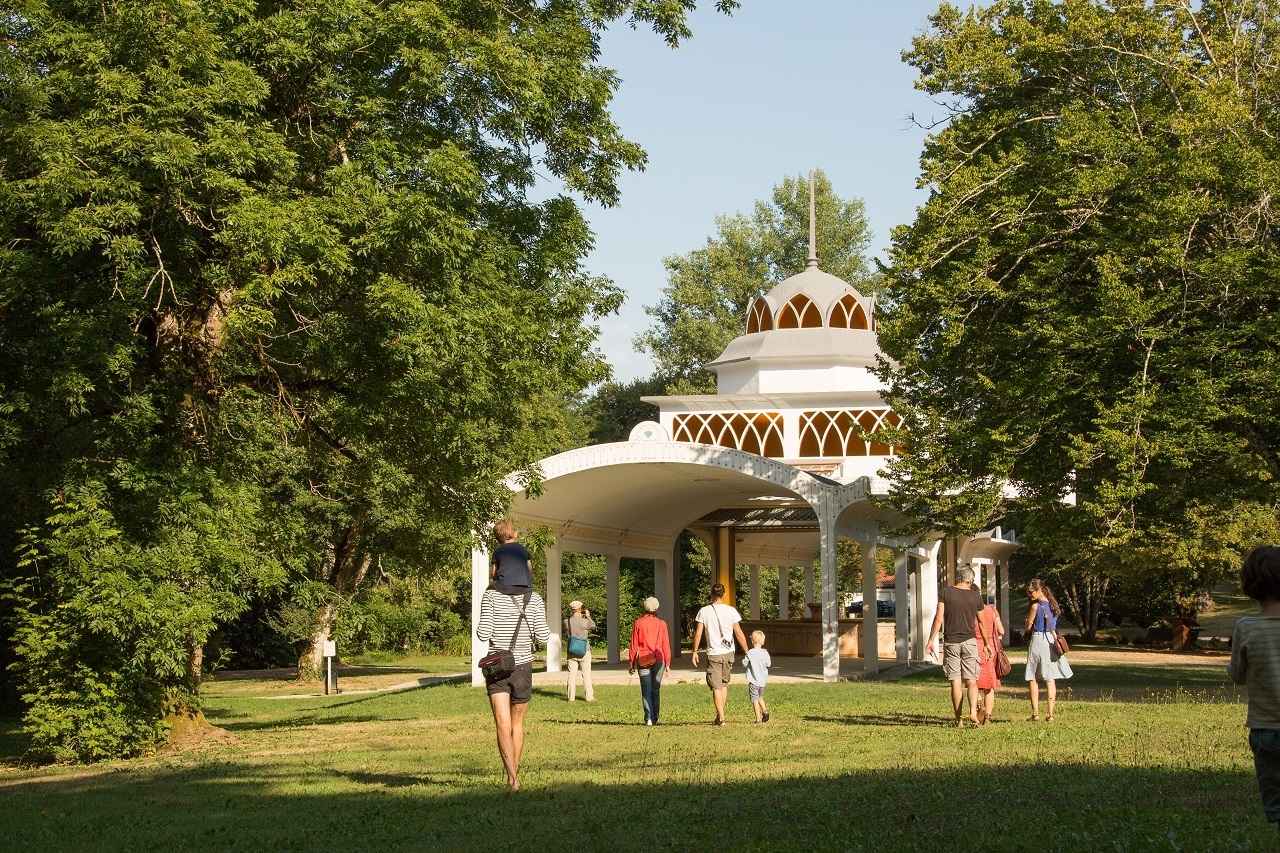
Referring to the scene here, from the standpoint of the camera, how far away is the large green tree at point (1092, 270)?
59.4ft

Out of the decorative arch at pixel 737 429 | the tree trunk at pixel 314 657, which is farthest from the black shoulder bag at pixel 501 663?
the tree trunk at pixel 314 657

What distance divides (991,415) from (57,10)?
14262 millimetres

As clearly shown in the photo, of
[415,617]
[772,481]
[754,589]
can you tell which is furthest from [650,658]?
[754,589]

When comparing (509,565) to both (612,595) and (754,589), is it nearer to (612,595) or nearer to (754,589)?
(612,595)

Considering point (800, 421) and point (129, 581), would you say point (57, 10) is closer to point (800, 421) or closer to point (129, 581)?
point (129, 581)

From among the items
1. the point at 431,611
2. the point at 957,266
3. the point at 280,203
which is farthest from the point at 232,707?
the point at 431,611

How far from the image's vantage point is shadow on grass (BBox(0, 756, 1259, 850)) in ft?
22.7

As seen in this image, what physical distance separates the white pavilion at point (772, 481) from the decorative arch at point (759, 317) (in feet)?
0.13

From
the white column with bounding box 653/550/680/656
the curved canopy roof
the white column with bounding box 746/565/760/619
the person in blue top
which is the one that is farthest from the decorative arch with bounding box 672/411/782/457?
the person in blue top

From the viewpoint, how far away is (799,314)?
3569 centimetres

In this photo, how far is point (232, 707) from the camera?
23.1 meters

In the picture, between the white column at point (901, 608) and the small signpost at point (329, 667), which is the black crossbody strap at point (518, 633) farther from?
the white column at point (901, 608)

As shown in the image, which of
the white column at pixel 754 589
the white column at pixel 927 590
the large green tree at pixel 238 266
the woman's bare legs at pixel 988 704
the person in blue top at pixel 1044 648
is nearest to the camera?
the large green tree at pixel 238 266

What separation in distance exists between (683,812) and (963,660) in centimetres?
631
